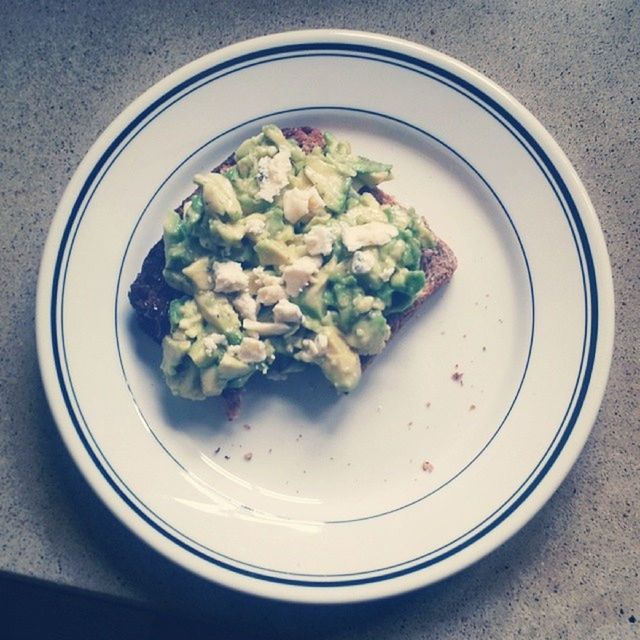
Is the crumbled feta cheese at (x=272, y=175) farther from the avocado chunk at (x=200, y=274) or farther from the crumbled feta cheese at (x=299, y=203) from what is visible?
the avocado chunk at (x=200, y=274)

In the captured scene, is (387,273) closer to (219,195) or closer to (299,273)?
(299,273)

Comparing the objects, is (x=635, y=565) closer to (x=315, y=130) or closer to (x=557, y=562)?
(x=557, y=562)

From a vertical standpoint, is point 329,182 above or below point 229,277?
above

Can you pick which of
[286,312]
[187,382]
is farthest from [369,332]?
[187,382]

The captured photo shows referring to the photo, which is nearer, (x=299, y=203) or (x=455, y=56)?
(x=299, y=203)

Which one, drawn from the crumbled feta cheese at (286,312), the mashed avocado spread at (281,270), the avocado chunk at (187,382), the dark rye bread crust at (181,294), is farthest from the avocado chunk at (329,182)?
the avocado chunk at (187,382)

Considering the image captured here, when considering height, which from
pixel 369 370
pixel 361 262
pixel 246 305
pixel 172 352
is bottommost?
pixel 369 370

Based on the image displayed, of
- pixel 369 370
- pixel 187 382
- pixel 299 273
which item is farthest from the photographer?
pixel 369 370
